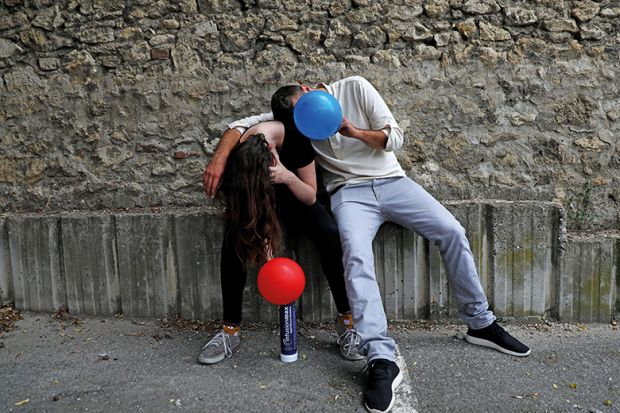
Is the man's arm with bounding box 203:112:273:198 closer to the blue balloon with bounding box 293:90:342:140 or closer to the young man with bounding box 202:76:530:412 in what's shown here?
the young man with bounding box 202:76:530:412

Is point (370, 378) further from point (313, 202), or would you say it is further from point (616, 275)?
point (616, 275)

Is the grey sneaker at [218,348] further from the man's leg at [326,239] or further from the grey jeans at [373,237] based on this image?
the grey jeans at [373,237]

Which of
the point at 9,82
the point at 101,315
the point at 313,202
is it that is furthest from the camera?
the point at 9,82

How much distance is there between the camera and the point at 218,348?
308cm

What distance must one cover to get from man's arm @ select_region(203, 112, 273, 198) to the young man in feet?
0.06

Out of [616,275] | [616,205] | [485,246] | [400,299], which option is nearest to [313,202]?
[400,299]

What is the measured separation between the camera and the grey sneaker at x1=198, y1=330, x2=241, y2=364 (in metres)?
3.03

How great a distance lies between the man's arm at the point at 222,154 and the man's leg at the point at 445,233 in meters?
0.76

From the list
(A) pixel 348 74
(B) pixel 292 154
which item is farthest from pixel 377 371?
(A) pixel 348 74

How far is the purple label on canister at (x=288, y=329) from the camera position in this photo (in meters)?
2.96

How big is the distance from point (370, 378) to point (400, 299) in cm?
91

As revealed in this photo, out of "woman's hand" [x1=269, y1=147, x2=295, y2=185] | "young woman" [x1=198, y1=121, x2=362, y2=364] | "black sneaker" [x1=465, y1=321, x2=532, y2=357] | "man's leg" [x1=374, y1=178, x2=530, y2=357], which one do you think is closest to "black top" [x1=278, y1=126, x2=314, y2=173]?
"young woman" [x1=198, y1=121, x2=362, y2=364]

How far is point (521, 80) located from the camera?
12.6ft

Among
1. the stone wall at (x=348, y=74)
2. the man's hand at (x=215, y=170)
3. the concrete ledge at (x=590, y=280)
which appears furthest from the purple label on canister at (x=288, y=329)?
the concrete ledge at (x=590, y=280)
